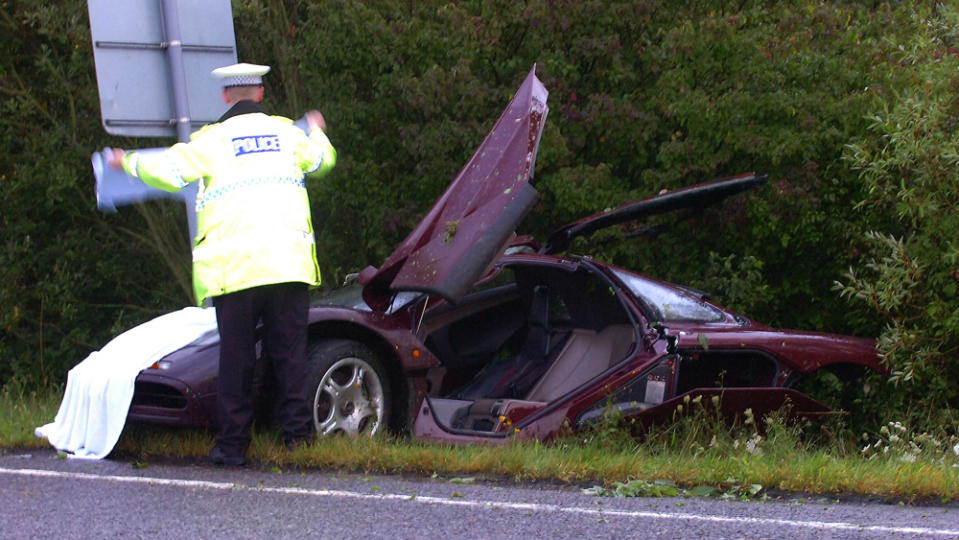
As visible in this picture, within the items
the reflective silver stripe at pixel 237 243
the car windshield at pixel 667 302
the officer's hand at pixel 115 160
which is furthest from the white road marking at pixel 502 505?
the car windshield at pixel 667 302

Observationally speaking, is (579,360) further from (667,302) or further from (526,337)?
(667,302)

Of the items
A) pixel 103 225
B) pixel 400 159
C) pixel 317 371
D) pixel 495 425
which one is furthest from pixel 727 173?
pixel 103 225

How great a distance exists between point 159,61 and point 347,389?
8.01 ft

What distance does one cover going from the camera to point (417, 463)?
5.32 m

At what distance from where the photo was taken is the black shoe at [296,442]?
18.0ft

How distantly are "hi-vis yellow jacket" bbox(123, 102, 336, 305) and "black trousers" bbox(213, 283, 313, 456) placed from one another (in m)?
0.12

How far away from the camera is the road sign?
21.8 ft

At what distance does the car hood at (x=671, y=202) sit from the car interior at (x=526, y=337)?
1.15ft

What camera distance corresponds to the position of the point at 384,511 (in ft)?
14.0

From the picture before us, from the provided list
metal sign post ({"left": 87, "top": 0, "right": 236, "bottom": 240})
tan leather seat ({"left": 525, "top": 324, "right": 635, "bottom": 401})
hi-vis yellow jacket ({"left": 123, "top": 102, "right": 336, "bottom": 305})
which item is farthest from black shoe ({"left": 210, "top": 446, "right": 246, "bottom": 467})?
tan leather seat ({"left": 525, "top": 324, "right": 635, "bottom": 401})

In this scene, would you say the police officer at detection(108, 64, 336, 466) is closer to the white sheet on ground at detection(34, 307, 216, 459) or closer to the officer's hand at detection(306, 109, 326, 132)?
the officer's hand at detection(306, 109, 326, 132)

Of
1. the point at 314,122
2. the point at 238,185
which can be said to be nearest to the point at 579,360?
the point at 314,122

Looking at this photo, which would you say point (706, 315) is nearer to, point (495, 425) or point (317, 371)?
point (495, 425)

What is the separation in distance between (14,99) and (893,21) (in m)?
8.00
